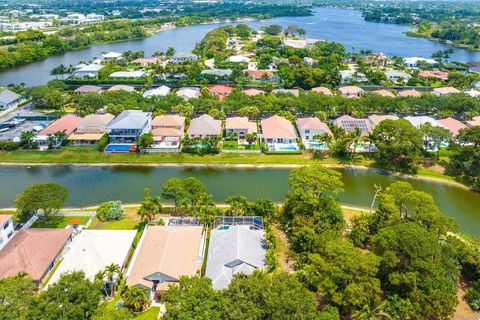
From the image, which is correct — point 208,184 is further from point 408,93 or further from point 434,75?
point 434,75

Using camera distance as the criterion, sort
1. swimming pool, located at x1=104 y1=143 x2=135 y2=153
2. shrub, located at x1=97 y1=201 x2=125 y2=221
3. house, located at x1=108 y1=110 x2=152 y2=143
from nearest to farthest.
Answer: shrub, located at x1=97 y1=201 x2=125 y2=221, swimming pool, located at x1=104 y1=143 x2=135 y2=153, house, located at x1=108 y1=110 x2=152 y2=143

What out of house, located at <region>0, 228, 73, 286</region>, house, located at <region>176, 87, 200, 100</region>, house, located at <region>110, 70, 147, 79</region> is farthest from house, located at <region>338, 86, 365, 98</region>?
house, located at <region>0, 228, 73, 286</region>

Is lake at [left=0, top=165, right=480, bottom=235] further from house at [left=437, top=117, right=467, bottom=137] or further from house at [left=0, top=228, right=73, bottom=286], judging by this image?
house at [left=437, top=117, right=467, bottom=137]

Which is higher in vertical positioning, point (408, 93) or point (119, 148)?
point (408, 93)

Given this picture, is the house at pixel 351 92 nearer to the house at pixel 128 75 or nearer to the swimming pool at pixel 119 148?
the swimming pool at pixel 119 148

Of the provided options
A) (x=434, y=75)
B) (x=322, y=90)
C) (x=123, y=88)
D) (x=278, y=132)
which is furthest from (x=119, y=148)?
(x=434, y=75)
